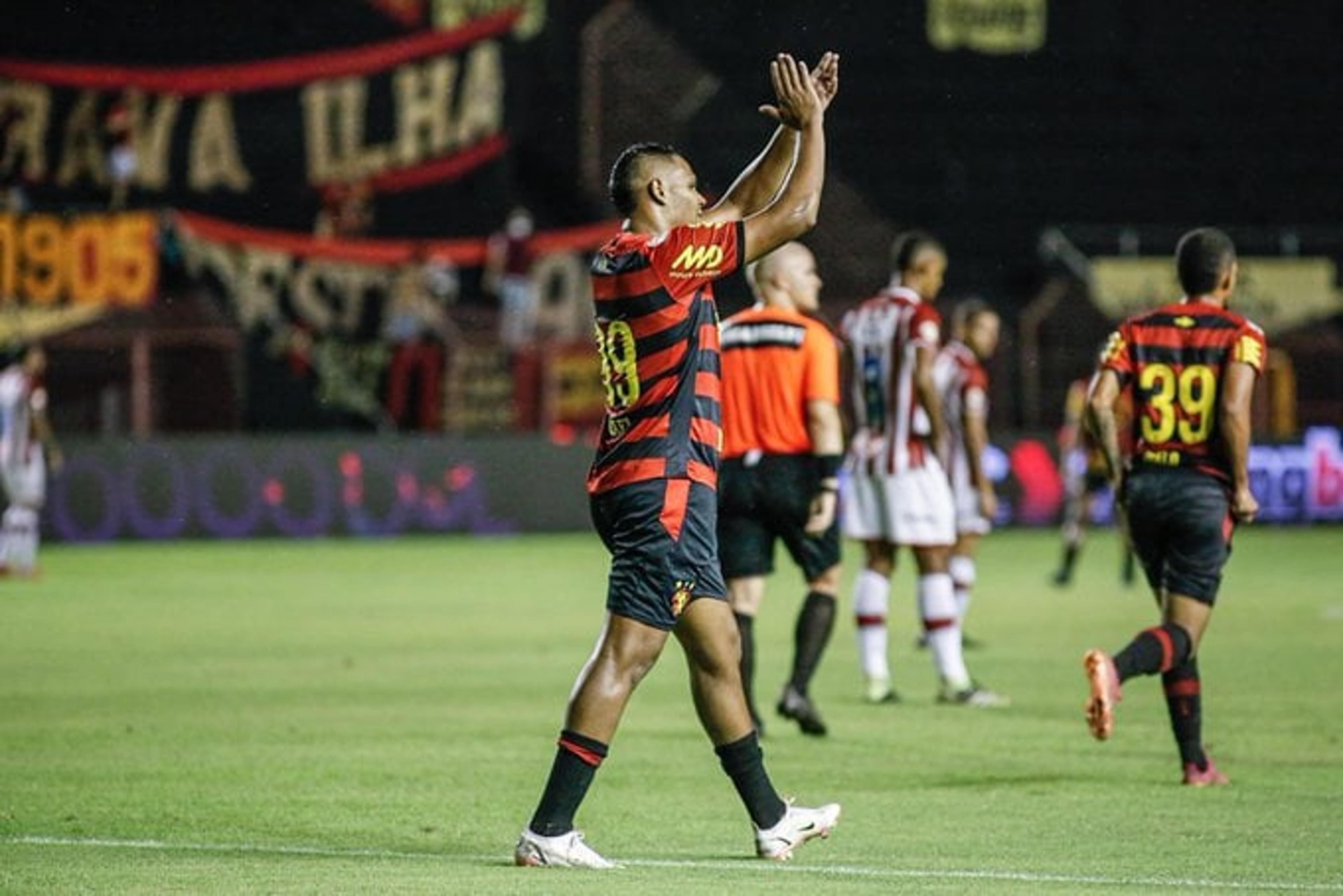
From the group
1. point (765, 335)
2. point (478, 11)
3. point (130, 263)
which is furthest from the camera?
point (478, 11)

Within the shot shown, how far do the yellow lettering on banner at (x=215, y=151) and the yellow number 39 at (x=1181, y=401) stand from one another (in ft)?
88.3

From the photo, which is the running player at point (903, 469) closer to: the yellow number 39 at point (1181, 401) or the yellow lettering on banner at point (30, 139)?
the yellow number 39 at point (1181, 401)

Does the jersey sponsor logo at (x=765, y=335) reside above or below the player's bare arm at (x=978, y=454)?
above

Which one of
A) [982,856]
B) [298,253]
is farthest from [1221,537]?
[298,253]

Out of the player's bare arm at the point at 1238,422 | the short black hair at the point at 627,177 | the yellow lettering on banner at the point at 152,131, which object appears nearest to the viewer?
the short black hair at the point at 627,177

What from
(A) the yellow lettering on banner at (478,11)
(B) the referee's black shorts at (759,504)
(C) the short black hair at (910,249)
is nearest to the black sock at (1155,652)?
(B) the referee's black shorts at (759,504)

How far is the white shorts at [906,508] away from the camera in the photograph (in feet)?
48.5

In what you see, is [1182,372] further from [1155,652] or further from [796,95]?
[796,95]

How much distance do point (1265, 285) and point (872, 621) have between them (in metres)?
24.9

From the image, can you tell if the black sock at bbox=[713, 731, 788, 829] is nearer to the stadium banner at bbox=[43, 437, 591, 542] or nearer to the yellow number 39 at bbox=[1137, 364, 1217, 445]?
the yellow number 39 at bbox=[1137, 364, 1217, 445]

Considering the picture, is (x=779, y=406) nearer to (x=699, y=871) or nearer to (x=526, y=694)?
(x=526, y=694)

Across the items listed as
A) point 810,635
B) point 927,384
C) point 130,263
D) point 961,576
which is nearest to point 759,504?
point 810,635

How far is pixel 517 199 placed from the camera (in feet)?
127

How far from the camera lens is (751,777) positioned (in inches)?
333
